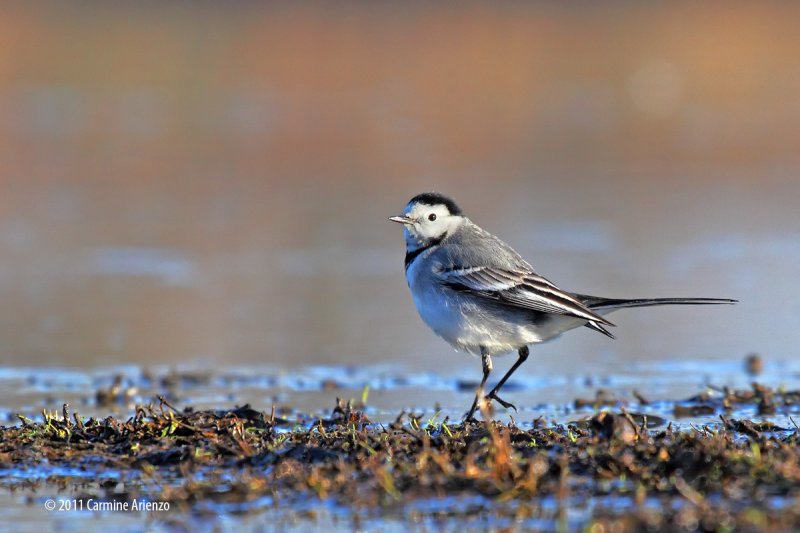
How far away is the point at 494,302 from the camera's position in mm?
8477

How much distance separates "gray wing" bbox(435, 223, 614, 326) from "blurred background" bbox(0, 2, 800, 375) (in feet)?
7.42

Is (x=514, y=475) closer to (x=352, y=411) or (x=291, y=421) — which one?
(x=352, y=411)

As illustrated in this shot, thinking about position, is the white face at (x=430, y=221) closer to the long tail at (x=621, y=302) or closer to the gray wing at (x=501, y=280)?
the gray wing at (x=501, y=280)

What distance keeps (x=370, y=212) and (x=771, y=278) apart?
228 inches

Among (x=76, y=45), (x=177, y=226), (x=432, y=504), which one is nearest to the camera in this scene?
(x=432, y=504)

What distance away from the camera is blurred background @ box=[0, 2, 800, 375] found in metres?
12.6

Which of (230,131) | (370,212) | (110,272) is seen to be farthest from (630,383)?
(230,131)

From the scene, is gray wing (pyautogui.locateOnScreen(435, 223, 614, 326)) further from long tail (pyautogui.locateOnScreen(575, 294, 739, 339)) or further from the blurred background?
the blurred background

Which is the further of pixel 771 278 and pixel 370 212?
pixel 370 212

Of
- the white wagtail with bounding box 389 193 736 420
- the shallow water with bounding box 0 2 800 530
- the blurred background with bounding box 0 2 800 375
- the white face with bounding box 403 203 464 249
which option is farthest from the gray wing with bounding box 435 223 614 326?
the blurred background with bounding box 0 2 800 375

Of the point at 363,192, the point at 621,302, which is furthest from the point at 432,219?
the point at 363,192

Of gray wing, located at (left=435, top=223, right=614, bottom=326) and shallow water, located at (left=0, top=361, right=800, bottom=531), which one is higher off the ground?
gray wing, located at (left=435, top=223, right=614, bottom=326)

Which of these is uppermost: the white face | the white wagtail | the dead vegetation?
the white face

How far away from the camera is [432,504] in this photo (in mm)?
5984
